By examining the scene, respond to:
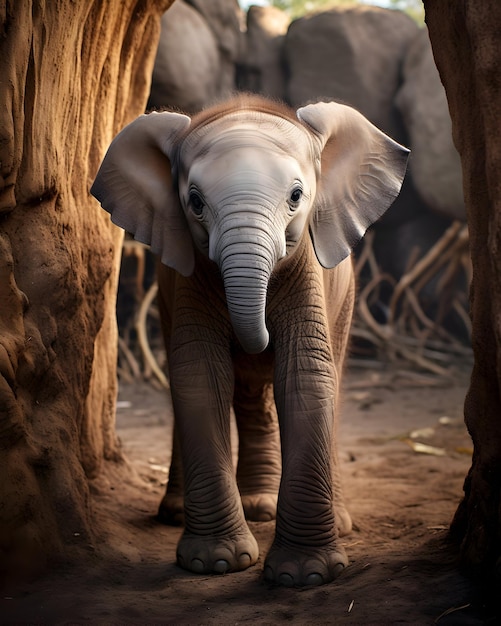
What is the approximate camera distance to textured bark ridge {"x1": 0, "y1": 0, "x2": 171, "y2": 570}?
357 cm

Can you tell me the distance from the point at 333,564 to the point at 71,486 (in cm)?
115

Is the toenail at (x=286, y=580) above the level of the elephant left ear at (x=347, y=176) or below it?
below

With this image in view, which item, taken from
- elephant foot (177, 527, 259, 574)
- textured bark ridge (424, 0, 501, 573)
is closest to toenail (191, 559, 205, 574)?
elephant foot (177, 527, 259, 574)

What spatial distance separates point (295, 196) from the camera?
3680mm

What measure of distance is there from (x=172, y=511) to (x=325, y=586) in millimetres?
1364

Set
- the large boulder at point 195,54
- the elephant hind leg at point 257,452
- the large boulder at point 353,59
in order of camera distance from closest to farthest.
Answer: the elephant hind leg at point 257,452 < the large boulder at point 195,54 < the large boulder at point 353,59

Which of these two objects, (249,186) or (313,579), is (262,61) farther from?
(313,579)

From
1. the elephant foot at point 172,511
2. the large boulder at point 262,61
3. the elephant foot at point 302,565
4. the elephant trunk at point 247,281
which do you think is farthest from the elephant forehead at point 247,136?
the large boulder at point 262,61

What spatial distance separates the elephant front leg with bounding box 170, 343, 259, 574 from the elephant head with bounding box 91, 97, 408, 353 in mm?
466

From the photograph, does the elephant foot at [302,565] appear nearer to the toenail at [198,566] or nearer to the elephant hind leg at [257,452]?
the toenail at [198,566]

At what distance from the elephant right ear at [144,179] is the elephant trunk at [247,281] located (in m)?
0.76

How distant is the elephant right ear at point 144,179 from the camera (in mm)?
4109

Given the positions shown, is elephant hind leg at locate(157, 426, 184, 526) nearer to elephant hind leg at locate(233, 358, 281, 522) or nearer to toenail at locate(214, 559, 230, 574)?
elephant hind leg at locate(233, 358, 281, 522)

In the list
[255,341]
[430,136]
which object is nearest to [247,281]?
[255,341]
